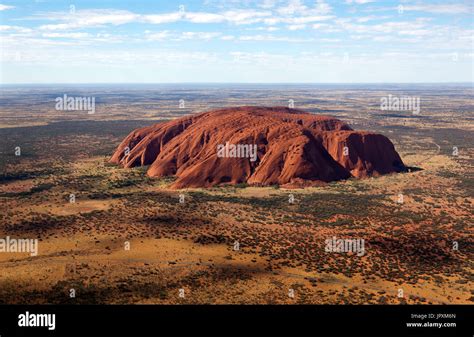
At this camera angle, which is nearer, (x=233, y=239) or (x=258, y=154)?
(x=233, y=239)

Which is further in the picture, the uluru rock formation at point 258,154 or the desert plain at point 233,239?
the uluru rock formation at point 258,154

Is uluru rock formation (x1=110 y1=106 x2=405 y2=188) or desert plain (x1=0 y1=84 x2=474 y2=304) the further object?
uluru rock formation (x1=110 y1=106 x2=405 y2=188)

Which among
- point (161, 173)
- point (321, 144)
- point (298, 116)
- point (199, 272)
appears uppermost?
point (298, 116)

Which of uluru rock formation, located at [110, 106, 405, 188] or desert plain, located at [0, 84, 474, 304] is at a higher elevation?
uluru rock formation, located at [110, 106, 405, 188]

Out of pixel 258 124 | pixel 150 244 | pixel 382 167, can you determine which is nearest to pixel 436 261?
pixel 150 244

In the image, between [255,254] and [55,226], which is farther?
[55,226]

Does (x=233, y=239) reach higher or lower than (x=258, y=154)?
lower

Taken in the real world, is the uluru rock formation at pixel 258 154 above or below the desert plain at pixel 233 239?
above

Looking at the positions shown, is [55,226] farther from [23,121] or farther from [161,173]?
[23,121]
